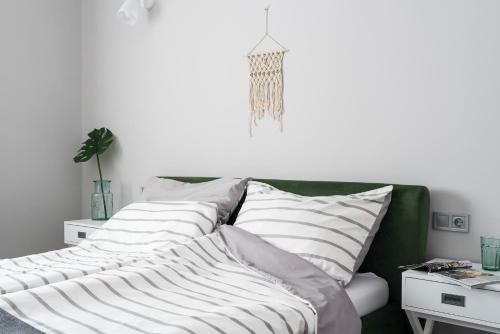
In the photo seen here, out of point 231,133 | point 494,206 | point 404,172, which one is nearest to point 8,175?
point 231,133

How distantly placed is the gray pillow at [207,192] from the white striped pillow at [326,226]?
28 centimetres

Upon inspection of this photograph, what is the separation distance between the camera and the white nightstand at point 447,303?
1.76 metres

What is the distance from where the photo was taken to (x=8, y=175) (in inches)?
139

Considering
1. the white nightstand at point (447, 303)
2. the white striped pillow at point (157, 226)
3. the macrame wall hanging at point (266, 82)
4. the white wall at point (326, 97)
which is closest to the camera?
the white nightstand at point (447, 303)

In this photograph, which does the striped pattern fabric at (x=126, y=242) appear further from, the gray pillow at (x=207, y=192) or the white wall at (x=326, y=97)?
the white wall at (x=326, y=97)

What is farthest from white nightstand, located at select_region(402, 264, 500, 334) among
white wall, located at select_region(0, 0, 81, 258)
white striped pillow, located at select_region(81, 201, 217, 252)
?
white wall, located at select_region(0, 0, 81, 258)

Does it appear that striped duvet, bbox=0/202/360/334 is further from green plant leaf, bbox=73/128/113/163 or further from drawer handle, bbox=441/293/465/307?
green plant leaf, bbox=73/128/113/163

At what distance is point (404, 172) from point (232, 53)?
1.29 m

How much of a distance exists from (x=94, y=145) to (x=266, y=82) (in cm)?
151

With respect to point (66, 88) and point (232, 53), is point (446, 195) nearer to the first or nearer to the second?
point (232, 53)

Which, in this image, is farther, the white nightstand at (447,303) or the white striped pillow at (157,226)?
the white striped pillow at (157,226)

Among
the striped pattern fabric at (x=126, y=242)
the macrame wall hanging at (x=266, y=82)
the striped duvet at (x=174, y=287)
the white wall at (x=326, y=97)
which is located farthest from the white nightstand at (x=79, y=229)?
the macrame wall hanging at (x=266, y=82)

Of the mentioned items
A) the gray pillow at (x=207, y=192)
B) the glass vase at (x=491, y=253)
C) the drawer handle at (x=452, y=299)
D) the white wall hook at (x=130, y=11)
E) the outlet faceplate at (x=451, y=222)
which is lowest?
the drawer handle at (x=452, y=299)

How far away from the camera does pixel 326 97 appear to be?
103 inches
